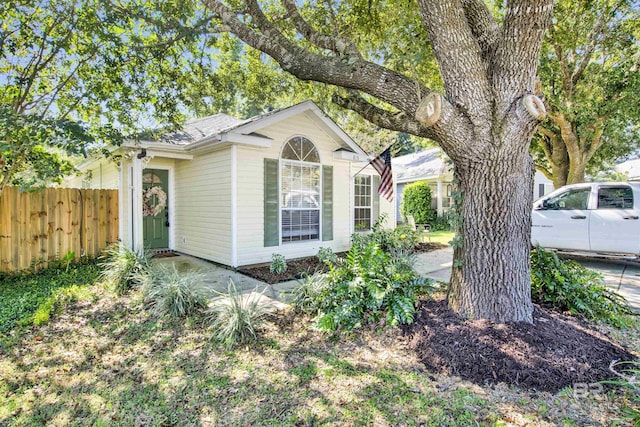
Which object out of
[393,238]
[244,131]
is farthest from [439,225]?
[244,131]

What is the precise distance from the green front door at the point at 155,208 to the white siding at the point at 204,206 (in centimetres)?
28

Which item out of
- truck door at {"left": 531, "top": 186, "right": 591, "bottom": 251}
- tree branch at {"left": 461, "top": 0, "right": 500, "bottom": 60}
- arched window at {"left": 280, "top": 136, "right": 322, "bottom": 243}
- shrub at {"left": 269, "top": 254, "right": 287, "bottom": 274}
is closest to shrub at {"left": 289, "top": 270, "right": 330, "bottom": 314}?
shrub at {"left": 269, "top": 254, "right": 287, "bottom": 274}

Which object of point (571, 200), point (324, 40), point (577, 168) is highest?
point (324, 40)

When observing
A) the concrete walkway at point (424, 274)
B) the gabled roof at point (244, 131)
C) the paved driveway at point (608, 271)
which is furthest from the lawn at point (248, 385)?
the gabled roof at point (244, 131)

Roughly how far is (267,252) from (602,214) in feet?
24.3

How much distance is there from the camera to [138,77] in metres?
6.61

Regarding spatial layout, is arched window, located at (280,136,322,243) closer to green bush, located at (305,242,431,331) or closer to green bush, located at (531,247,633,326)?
green bush, located at (305,242,431,331)

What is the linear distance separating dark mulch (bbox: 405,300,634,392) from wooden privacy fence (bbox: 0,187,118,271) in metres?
7.37

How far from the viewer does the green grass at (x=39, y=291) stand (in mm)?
4352

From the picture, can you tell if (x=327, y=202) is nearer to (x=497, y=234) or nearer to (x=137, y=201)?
(x=137, y=201)

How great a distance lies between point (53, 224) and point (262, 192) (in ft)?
14.5

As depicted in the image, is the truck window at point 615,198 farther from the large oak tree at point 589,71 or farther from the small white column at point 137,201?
the small white column at point 137,201

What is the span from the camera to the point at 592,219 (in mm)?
7160

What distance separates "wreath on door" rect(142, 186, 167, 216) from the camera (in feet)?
29.6
